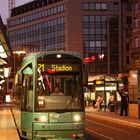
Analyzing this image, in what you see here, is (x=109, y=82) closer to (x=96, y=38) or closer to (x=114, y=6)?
(x=96, y=38)

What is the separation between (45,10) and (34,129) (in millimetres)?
111314

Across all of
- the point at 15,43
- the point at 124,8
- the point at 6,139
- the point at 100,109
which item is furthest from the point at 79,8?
the point at 6,139

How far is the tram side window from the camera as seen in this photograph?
18672 mm

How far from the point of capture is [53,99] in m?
18.3

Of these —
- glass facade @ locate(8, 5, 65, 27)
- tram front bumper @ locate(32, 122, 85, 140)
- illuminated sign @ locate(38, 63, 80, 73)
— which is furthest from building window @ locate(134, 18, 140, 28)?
tram front bumper @ locate(32, 122, 85, 140)

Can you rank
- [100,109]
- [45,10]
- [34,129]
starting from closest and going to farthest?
[34,129] < [100,109] < [45,10]

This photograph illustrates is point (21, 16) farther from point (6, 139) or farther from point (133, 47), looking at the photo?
point (6, 139)

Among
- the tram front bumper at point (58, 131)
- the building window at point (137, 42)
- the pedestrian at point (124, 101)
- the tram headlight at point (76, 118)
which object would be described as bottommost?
the tram front bumper at point (58, 131)

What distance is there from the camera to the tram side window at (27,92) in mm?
18672

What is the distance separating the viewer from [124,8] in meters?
115

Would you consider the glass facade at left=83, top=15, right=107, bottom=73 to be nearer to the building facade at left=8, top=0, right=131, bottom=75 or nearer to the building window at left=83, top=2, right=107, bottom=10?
the building facade at left=8, top=0, right=131, bottom=75

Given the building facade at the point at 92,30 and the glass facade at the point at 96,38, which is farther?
the glass facade at the point at 96,38

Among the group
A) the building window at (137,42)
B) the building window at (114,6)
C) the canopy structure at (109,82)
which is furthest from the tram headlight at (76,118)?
the building window at (114,6)

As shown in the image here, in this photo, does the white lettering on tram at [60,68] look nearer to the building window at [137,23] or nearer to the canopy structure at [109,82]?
the canopy structure at [109,82]
